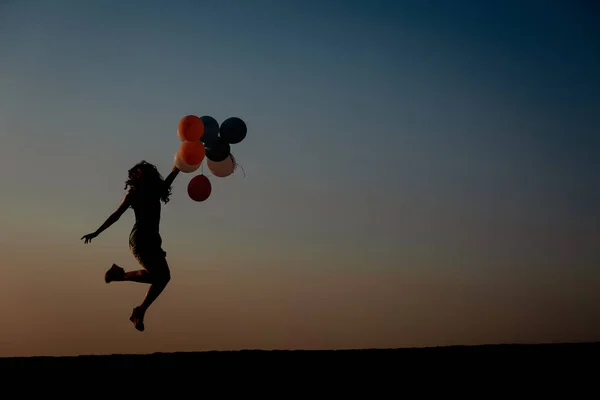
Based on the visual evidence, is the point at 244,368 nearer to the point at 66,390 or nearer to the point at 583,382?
the point at 66,390

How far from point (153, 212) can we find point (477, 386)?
12.1ft

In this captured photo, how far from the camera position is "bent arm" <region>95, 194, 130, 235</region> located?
A: 252 inches

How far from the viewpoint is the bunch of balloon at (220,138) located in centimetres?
743

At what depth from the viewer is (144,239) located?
21.4 feet

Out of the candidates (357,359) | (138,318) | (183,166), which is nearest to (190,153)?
(183,166)

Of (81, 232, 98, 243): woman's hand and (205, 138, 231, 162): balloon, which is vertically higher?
(205, 138, 231, 162): balloon

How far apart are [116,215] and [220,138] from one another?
163 centimetres

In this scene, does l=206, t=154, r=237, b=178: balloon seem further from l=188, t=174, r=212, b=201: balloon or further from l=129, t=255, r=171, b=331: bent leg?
l=129, t=255, r=171, b=331: bent leg

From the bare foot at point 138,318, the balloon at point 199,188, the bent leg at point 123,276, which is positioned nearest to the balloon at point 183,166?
the balloon at point 199,188

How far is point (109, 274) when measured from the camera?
6.59m

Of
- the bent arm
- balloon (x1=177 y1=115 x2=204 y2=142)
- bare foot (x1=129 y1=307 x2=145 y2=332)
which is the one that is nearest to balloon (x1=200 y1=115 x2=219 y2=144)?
balloon (x1=177 y1=115 x2=204 y2=142)

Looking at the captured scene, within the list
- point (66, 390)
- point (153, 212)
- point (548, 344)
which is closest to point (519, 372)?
point (548, 344)

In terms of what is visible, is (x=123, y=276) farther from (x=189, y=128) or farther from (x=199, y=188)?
(x=189, y=128)

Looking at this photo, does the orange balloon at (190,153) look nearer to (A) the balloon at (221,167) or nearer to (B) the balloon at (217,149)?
(B) the balloon at (217,149)
